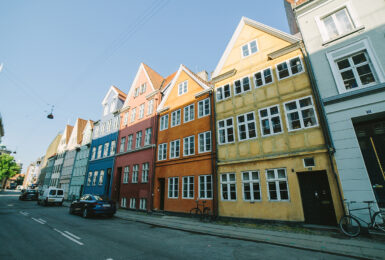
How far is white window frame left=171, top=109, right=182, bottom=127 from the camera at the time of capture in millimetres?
18000

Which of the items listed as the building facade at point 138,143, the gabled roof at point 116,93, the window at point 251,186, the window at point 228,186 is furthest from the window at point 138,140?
the window at point 251,186

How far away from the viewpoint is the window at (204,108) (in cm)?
1580

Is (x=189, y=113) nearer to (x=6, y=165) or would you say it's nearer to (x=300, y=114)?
(x=300, y=114)

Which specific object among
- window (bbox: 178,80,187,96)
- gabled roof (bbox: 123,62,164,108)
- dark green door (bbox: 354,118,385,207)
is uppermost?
gabled roof (bbox: 123,62,164,108)

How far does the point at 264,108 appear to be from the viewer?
1220cm

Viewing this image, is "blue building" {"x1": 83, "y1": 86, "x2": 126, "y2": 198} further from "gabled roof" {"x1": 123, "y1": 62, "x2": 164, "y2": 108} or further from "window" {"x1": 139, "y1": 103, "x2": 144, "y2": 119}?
"window" {"x1": 139, "y1": 103, "x2": 144, "y2": 119}

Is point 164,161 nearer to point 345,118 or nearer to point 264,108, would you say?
point 264,108

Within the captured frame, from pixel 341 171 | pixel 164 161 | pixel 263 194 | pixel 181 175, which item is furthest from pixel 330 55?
pixel 164 161

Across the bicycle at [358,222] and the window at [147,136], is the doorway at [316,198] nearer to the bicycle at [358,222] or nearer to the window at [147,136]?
the bicycle at [358,222]

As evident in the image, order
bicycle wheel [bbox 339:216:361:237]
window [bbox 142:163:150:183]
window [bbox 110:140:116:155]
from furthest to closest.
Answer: window [bbox 110:140:116:155]
window [bbox 142:163:150:183]
bicycle wheel [bbox 339:216:361:237]

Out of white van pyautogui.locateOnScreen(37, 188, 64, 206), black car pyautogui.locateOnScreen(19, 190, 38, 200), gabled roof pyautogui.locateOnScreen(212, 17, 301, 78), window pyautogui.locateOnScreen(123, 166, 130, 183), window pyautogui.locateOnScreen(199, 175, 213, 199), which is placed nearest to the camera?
gabled roof pyautogui.locateOnScreen(212, 17, 301, 78)

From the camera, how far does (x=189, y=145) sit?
52.8 feet

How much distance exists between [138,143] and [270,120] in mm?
15280

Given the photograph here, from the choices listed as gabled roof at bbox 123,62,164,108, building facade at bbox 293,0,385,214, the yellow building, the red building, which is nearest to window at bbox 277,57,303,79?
the yellow building
